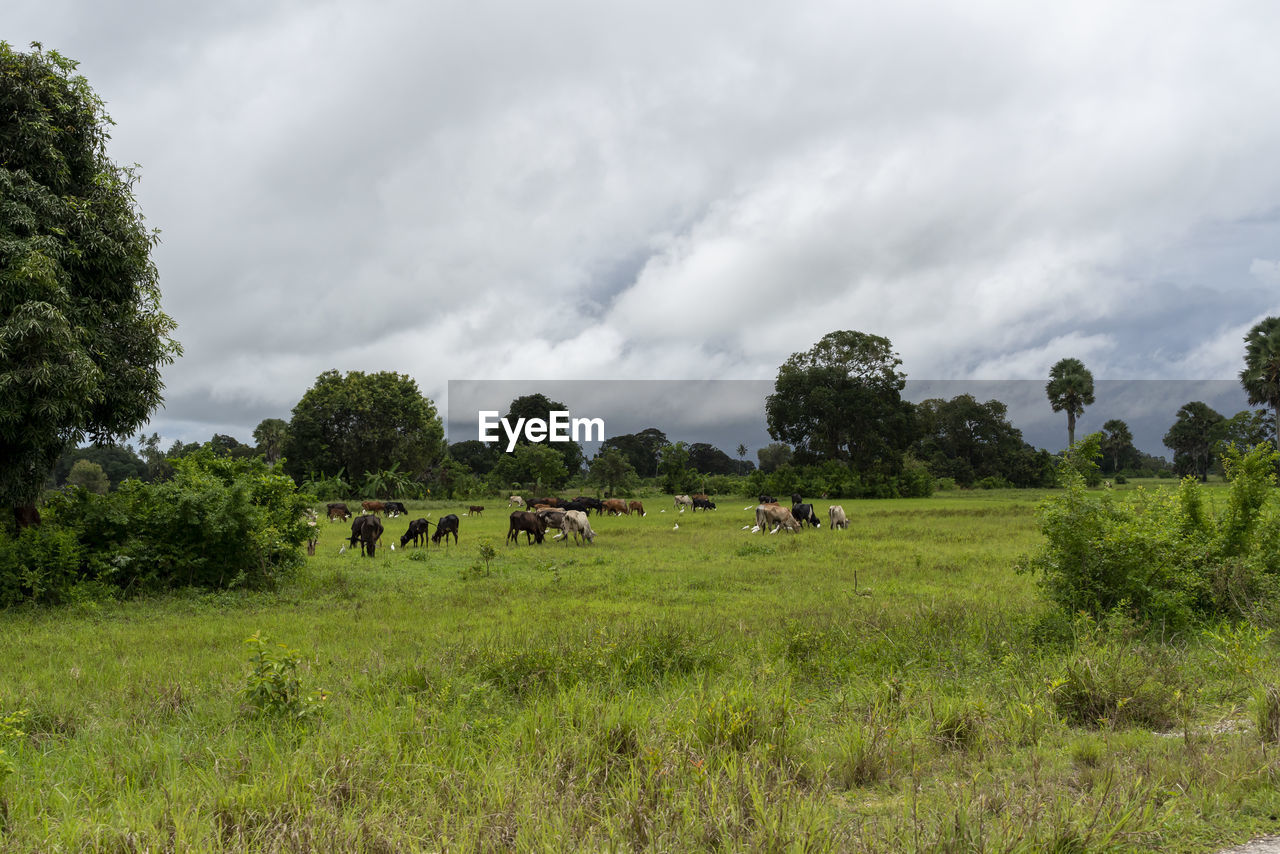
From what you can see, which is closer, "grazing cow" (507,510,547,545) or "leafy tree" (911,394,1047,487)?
"grazing cow" (507,510,547,545)

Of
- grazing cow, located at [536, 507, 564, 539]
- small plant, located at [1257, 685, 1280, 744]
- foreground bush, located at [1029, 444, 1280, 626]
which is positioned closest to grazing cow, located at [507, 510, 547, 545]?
grazing cow, located at [536, 507, 564, 539]

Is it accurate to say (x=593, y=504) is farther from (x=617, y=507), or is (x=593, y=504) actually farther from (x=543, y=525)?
(x=543, y=525)

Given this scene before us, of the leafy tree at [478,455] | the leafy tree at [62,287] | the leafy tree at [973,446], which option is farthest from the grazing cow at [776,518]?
the leafy tree at [478,455]

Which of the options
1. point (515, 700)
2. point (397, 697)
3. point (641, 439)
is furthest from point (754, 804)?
point (641, 439)

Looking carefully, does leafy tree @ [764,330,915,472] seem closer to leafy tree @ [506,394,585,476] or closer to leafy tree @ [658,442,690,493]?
leafy tree @ [658,442,690,493]

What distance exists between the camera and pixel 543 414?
89.7m

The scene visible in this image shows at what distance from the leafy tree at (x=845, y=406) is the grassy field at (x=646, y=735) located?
51.0 metres

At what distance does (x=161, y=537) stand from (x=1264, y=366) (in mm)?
74516

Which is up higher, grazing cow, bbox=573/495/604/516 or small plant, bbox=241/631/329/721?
small plant, bbox=241/631/329/721

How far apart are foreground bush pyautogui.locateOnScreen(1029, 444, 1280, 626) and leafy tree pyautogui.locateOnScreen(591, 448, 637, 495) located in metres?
55.8

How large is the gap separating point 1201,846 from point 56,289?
15935mm

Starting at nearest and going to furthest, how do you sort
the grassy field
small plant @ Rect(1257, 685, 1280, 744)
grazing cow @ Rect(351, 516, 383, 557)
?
the grassy field < small plant @ Rect(1257, 685, 1280, 744) < grazing cow @ Rect(351, 516, 383, 557)

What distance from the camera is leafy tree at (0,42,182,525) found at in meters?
11.8

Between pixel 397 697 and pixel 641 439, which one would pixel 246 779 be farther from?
pixel 641 439
